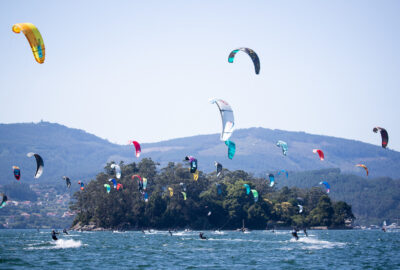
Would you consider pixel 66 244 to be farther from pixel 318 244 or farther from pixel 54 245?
pixel 318 244

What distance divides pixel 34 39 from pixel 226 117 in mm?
11618

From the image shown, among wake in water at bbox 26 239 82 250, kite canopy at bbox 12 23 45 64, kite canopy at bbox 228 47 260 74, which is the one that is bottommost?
wake in water at bbox 26 239 82 250

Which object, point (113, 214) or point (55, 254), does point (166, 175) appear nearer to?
point (113, 214)

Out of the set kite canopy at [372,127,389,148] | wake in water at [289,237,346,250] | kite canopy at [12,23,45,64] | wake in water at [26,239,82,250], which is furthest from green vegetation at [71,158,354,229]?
kite canopy at [12,23,45,64]

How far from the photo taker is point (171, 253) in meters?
46.0

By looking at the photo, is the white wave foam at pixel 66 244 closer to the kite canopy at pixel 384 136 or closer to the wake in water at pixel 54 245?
the wake in water at pixel 54 245

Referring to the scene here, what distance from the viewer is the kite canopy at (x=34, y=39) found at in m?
29.7

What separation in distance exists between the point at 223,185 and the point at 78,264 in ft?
252

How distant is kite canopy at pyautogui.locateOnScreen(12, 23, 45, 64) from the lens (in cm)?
2972

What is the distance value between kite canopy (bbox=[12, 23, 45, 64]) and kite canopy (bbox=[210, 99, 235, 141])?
396 inches

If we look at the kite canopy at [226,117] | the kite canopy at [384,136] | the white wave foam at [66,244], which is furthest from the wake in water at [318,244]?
the kite canopy at [226,117]

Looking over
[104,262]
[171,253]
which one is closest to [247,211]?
[171,253]

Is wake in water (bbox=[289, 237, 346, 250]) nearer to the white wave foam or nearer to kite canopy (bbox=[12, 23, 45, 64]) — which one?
the white wave foam

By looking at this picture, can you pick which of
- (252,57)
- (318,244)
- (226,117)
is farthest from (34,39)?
(318,244)
